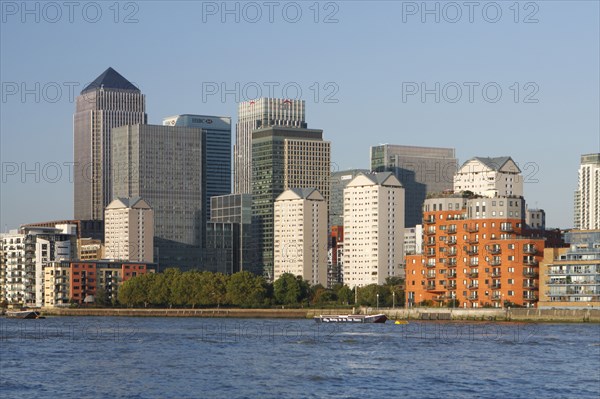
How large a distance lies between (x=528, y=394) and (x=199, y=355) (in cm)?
4586

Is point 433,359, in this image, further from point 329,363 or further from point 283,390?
point 283,390

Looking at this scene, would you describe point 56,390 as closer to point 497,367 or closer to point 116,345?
point 497,367

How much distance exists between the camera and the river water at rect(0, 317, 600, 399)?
98938mm

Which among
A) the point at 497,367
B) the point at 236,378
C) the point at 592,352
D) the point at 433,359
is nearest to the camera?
the point at 236,378

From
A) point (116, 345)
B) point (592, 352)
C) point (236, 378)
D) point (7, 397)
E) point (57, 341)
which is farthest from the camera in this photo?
point (57, 341)

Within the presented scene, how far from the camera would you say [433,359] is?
127 m

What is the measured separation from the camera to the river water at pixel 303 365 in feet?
325

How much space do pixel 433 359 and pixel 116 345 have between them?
41.4 meters

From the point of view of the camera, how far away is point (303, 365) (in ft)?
393

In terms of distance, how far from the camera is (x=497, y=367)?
390ft

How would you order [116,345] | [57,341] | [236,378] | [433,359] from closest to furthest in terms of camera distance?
[236,378]
[433,359]
[116,345]
[57,341]

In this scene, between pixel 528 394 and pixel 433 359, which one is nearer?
pixel 528 394

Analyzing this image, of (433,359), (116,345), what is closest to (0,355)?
(116,345)

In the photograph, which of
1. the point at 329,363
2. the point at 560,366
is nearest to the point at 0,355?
the point at 329,363
